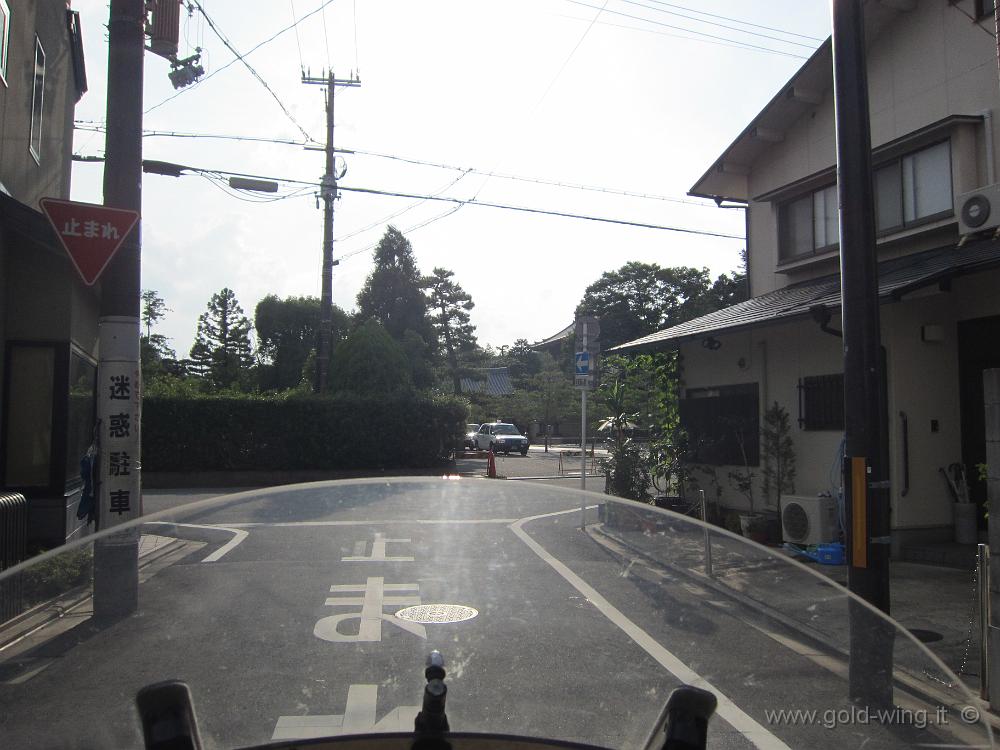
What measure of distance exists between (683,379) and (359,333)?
14.2 m

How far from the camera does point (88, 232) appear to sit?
19.8ft

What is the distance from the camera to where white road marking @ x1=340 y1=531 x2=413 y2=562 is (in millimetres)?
1575

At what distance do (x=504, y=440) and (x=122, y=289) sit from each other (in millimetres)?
29793

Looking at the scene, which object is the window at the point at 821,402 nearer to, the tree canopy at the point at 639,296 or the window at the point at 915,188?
the window at the point at 915,188

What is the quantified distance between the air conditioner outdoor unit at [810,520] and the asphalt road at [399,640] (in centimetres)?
855

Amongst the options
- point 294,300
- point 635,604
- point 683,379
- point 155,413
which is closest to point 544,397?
point 294,300

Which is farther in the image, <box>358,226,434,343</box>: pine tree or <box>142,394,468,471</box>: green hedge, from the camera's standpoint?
<box>358,226,434,343</box>: pine tree

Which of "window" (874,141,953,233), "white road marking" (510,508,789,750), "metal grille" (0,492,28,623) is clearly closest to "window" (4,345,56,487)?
"metal grille" (0,492,28,623)

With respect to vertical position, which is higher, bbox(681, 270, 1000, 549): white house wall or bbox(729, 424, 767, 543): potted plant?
bbox(681, 270, 1000, 549): white house wall

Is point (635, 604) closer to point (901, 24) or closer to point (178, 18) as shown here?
point (178, 18)

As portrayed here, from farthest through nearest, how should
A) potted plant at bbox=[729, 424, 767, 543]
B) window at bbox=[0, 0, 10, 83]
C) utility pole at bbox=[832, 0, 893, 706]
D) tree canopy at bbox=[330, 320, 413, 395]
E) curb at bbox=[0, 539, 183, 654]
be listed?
tree canopy at bbox=[330, 320, 413, 395] → potted plant at bbox=[729, 424, 767, 543] → window at bbox=[0, 0, 10, 83] → utility pole at bbox=[832, 0, 893, 706] → curb at bbox=[0, 539, 183, 654]

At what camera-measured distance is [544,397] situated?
1820 inches

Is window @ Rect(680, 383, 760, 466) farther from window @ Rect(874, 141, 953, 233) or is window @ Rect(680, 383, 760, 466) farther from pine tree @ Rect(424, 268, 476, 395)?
pine tree @ Rect(424, 268, 476, 395)

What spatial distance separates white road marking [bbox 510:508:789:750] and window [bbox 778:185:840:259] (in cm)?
1103
